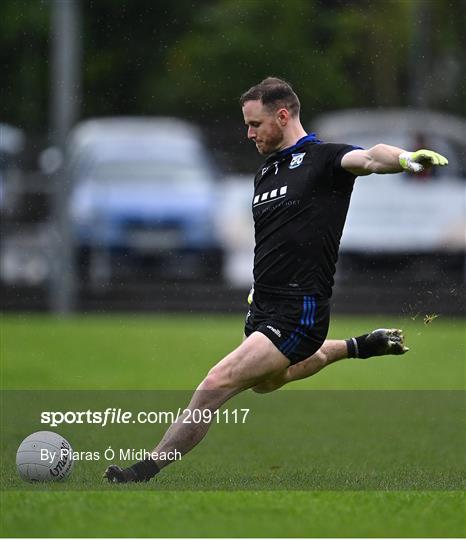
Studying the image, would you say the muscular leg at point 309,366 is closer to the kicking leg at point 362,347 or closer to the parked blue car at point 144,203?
the kicking leg at point 362,347

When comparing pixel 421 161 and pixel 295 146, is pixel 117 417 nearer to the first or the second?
pixel 295 146

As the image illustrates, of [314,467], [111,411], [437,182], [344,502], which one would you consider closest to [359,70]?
[437,182]

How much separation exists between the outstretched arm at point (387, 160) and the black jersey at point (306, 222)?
126 mm

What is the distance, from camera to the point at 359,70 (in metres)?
17.1

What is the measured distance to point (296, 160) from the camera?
7.80m

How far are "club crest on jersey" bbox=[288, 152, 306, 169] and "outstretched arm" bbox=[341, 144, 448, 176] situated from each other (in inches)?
13.2

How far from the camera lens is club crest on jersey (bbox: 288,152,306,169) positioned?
7.77m

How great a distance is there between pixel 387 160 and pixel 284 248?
784mm

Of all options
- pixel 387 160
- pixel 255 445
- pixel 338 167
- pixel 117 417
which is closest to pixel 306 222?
pixel 338 167

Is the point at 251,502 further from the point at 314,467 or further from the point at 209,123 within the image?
the point at 209,123

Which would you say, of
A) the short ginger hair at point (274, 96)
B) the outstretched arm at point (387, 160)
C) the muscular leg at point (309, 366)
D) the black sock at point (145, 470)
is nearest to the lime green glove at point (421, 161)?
the outstretched arm at point (387, 160)

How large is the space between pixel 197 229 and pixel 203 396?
14.8 meters

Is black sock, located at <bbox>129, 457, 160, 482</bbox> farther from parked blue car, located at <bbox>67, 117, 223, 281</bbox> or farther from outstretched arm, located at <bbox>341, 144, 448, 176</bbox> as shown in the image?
parked blue car, located at <bbox>67, 117, 223, 281</bbox>

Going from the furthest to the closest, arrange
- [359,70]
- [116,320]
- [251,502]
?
1. [116,320]
2. [359,70]
3. [251,502]
